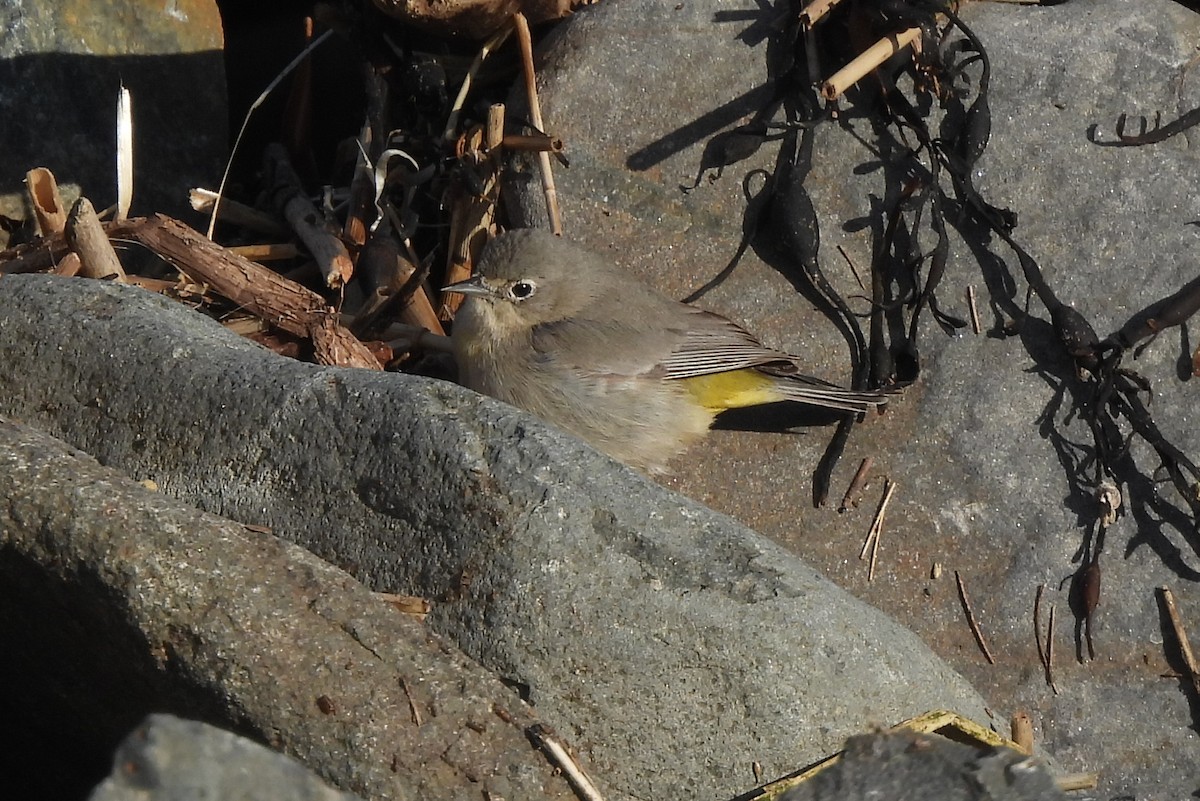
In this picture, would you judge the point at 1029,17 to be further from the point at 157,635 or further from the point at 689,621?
the point at 157,635

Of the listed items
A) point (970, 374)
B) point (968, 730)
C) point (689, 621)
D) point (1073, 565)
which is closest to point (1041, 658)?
point (1073, 565)

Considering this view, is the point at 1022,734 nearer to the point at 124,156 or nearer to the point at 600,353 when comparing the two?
the point at 600,353

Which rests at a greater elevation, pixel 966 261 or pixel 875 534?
pixel 966 261

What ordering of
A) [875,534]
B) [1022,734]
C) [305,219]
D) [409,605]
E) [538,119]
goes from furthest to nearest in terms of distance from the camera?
[305,219] → [538,119] → [875,534] → [1022,734] → [409,605]

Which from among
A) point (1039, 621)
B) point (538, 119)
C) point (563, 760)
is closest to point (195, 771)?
point (563, 760)

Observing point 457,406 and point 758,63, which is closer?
point 457,406

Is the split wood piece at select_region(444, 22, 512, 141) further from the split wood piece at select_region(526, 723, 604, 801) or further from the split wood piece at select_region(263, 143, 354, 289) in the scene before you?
the split wood piece at select_region(526, 723, 604, 801)

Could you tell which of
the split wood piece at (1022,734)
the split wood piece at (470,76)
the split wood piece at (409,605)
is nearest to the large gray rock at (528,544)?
the split wood piece at (409,605)
